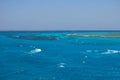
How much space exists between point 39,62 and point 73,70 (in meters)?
5.30

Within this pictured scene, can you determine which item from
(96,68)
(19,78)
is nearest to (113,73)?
(96,68)

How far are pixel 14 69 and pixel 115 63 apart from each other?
10.9 m

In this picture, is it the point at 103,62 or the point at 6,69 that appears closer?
the point at 6,69

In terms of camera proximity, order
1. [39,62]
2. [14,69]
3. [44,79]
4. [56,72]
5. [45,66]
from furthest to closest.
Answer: [39,62] < [45,66] < [14,69] < [56,72] < [44,79]

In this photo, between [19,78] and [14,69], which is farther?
[14,69]

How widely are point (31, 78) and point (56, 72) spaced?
2.82 m

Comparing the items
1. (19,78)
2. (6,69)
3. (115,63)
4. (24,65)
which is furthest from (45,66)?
(115,63)

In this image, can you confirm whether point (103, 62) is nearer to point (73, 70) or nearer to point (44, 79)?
point (73, 70)

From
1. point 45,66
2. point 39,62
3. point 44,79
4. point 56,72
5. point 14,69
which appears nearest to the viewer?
point 44,79

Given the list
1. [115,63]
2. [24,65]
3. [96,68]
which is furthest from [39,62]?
[115,63]

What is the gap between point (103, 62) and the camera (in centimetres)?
2908

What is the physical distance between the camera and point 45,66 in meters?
26.4

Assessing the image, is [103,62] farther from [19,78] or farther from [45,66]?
[19,78]

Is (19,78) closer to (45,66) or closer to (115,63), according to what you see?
(45,66)
